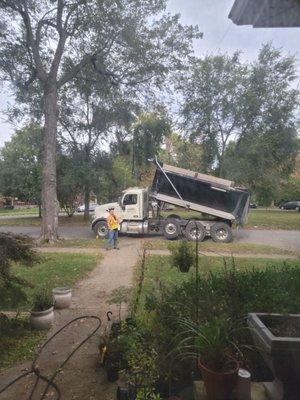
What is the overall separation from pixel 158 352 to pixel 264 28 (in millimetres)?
2802

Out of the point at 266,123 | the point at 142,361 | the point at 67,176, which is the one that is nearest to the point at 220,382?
the point at 142,361

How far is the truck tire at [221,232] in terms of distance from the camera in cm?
1386

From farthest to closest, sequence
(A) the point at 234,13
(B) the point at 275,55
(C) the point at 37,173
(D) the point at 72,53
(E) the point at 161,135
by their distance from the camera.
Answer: (C) the point at 37,173 < (E) the point at 161,135 < (D) the point at 72,53 < (B) the point at 275,55 < (A) the point at 234,13

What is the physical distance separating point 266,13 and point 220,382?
2.56 metres

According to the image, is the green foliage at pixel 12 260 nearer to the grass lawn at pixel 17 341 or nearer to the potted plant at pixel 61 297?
the grass lawn at pixel 17 341

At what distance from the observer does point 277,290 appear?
12.5 ft

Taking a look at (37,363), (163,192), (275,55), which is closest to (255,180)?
(163,192)

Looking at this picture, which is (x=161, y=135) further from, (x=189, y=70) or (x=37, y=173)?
(x=37, y=173)

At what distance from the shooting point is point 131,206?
14.4 metres

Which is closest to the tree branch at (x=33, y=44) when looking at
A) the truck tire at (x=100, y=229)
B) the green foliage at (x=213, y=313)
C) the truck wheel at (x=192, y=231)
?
the truck tire at (x=100, y=229)

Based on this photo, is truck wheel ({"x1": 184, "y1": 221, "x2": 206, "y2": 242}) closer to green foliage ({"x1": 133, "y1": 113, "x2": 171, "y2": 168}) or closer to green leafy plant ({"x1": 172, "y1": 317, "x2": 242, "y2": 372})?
green foliage ({"x1": 133, "y1": 113, "x2": 171, "y2": 168})

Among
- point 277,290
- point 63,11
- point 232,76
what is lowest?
point 277,290

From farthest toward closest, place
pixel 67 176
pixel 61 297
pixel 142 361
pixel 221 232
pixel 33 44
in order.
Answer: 1. pixel 67 176
2. pixel 221 232
3. pixel 33 44
4. pixel 61 297
5. pixel 142 361

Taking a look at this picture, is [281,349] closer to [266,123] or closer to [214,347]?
[214,347]
